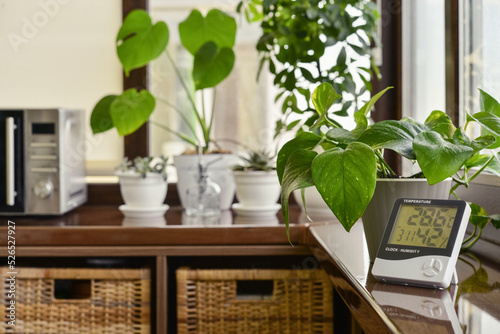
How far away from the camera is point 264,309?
1486 mm

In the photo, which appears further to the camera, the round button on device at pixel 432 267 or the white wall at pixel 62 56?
the white wall at pixel 62 56

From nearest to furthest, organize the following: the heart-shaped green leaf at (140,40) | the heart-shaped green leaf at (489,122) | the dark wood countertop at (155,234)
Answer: the heart-shaped green leaf at (489,122), the dark wood countertop at (155,234), the heart-shaped green leaf at (140,40)

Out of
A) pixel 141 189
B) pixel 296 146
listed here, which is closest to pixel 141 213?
pixel 141 189

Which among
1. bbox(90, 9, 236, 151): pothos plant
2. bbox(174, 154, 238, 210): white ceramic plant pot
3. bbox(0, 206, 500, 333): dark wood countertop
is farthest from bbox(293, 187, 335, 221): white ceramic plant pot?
bbox(90, 9, 236, 151): pothos plant

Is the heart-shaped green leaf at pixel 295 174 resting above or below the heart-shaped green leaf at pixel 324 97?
below

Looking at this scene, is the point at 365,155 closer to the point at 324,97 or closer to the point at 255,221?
the point at 324,97

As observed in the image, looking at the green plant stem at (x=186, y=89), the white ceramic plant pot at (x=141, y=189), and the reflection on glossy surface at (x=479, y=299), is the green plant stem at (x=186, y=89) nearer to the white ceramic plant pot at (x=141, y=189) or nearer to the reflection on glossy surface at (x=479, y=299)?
the white ceramic plant pot at (x=141, y=189)

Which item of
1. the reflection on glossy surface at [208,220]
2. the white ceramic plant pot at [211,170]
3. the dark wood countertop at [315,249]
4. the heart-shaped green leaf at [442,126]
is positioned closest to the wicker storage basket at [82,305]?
the dark wood countertop at [315,249]

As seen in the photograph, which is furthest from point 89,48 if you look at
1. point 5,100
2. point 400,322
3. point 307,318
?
point 400,322

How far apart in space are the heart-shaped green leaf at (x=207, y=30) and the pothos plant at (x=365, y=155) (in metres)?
0.96

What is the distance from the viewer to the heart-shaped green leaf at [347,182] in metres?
0.74

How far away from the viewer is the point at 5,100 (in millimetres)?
2082

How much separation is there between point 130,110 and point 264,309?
0.69 metres

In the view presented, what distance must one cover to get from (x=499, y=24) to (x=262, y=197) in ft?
2.58
